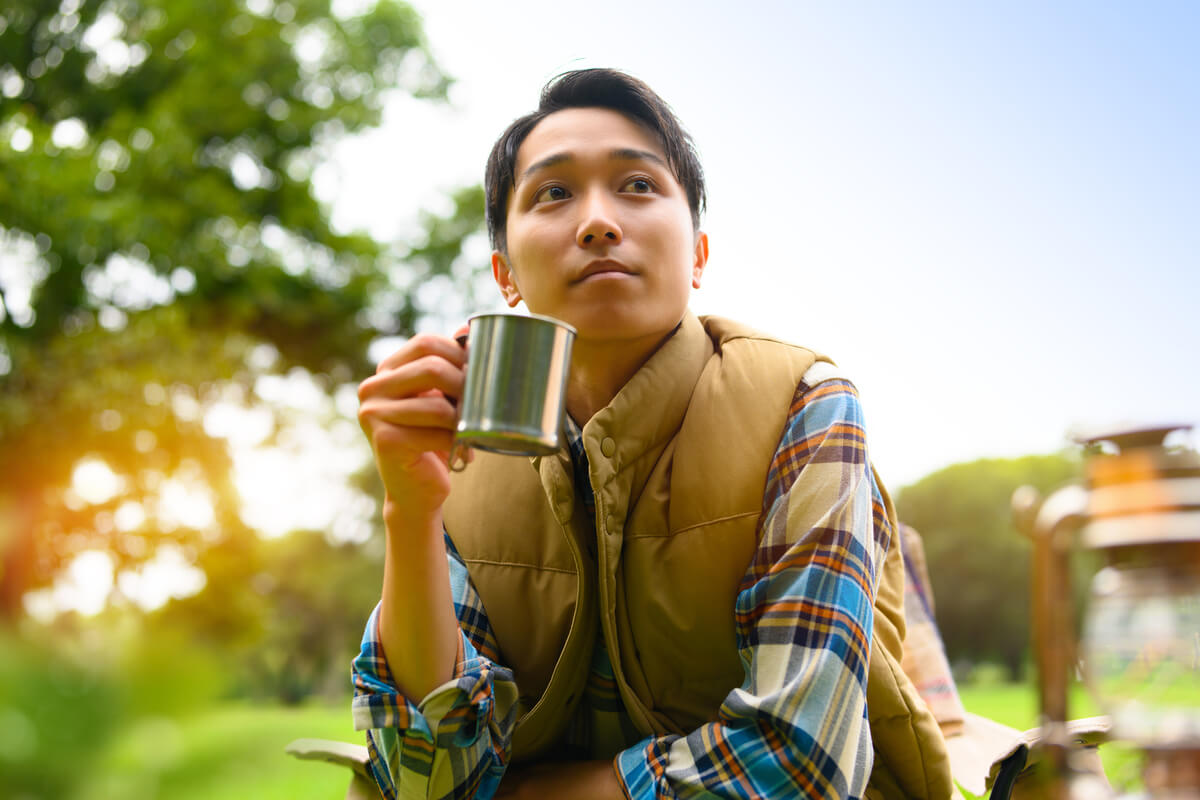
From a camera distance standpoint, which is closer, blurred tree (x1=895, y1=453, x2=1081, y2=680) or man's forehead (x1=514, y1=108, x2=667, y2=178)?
man's forehead (x1=514, y1=108, x2=667, y2=178)

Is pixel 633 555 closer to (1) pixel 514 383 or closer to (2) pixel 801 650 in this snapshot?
(2) pixel 801 650

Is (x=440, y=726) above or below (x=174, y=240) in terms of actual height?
below

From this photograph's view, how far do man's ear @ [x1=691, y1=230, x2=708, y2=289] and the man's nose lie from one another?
1.83 feet

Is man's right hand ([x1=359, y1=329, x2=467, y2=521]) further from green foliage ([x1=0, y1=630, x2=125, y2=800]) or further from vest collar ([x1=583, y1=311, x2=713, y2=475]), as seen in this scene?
green foliage ([x1=0, y1=630, x2=125, y2=800])

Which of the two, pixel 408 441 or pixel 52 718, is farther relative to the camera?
pixel 408 441

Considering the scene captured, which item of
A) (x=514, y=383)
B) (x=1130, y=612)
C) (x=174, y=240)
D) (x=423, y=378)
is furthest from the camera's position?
(x=174, y=240)

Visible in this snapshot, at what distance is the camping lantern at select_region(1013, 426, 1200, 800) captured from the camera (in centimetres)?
75

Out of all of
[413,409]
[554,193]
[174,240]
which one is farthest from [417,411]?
[174,240]

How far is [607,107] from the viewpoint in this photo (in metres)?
2.43

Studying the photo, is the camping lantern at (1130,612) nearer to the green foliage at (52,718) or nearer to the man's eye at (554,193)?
the green foliage at (52,718)

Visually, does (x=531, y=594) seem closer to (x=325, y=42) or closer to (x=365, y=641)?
(x=365, y=641)

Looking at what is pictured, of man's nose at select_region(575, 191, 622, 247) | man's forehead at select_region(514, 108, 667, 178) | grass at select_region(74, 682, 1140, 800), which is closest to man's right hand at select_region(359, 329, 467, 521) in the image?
man's nose at select_region(575, 191, 622, 247)

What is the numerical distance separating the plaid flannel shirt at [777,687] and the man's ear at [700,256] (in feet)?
2.02

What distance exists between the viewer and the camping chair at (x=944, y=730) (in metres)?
1.94
